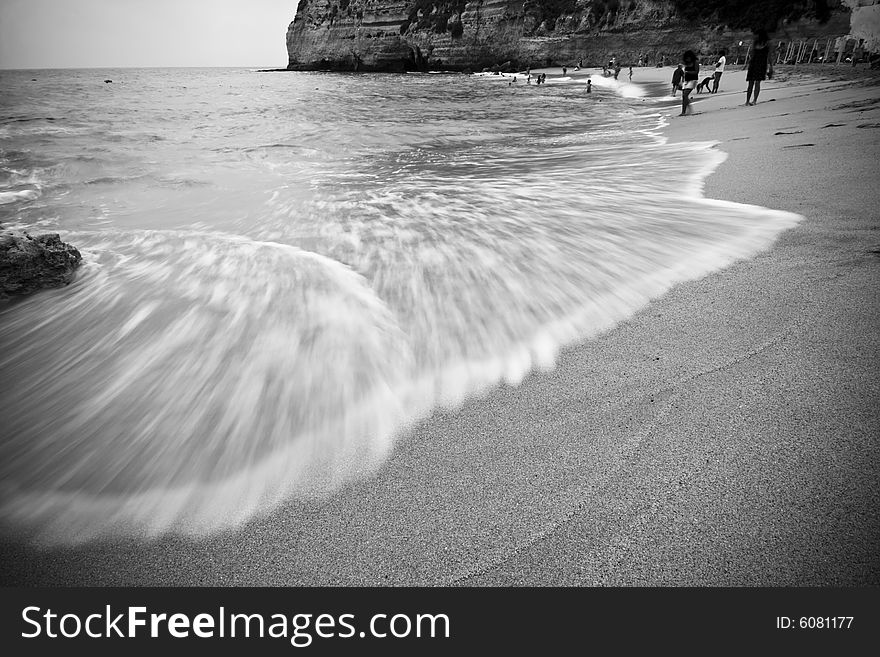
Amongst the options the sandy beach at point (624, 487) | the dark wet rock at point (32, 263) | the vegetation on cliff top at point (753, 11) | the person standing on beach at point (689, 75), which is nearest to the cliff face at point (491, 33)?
the vegetation on cliff top at point (753, 11)

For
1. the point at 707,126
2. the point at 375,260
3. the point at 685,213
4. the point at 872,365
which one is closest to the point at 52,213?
the point at 375,260

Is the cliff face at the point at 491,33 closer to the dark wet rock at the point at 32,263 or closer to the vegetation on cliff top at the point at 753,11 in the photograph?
the vegetation on cliff top at the point at 753,11

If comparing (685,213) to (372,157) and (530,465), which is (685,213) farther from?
(372,157)

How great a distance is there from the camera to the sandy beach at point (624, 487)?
114 cm

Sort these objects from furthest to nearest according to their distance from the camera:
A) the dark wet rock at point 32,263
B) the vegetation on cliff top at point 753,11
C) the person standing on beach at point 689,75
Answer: the vegetation on cliff top at point 753,11
the person standing on beach at point 689,75
the dark wet rock at point 32,263

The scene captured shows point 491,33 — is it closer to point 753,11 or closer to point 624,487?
point 753,11

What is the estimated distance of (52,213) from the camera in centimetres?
550

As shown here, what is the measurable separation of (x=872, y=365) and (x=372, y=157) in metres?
8.37

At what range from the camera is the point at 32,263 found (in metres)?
3.21

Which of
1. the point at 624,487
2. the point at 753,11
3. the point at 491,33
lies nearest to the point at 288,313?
the point at 624,487

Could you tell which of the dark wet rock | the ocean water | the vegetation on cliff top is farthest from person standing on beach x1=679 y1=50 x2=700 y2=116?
the vegetation on cliff top

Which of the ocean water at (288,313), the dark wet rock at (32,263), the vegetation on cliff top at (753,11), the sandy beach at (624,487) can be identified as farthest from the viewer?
the vegetation on cliff top at (753,11)

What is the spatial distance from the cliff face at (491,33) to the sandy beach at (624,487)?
5331cm

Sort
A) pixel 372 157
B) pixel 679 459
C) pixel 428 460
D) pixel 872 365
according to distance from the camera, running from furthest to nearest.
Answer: pixel 372 157 < pixel 872 365 < pixel 428 460 < pixel 679 459
